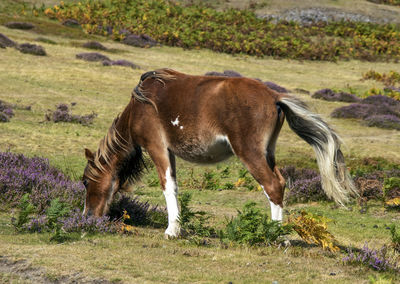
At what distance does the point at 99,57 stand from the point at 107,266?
98.5 feet

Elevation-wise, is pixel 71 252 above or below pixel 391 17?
below

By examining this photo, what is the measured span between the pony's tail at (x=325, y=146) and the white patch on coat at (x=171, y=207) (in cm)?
213

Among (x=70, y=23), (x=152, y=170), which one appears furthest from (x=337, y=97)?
(x=70, y=23)

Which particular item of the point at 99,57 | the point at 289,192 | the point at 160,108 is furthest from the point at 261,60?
the point at 160,108

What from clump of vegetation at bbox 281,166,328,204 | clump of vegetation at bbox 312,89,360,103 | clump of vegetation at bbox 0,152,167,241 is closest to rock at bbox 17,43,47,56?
Result: clump of vegetation at bbox 312,89,360,103

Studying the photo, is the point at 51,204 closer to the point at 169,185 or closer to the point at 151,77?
the point at 169,185

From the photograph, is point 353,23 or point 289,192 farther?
point 353,23

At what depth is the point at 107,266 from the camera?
22.9ft

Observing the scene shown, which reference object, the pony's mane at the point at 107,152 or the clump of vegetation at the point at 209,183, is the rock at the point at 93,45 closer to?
the clump of vegetation at the point at 209,183

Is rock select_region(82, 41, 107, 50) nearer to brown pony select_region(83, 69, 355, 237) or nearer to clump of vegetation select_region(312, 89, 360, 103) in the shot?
clump of vegetation select_region(312, 89, 360, 103)

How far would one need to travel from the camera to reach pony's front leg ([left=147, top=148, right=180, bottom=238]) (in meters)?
8.93

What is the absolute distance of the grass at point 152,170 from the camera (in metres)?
6.99

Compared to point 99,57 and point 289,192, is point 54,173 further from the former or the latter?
point 99,57

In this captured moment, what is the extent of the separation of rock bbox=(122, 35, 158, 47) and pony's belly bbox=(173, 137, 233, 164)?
3907cm
